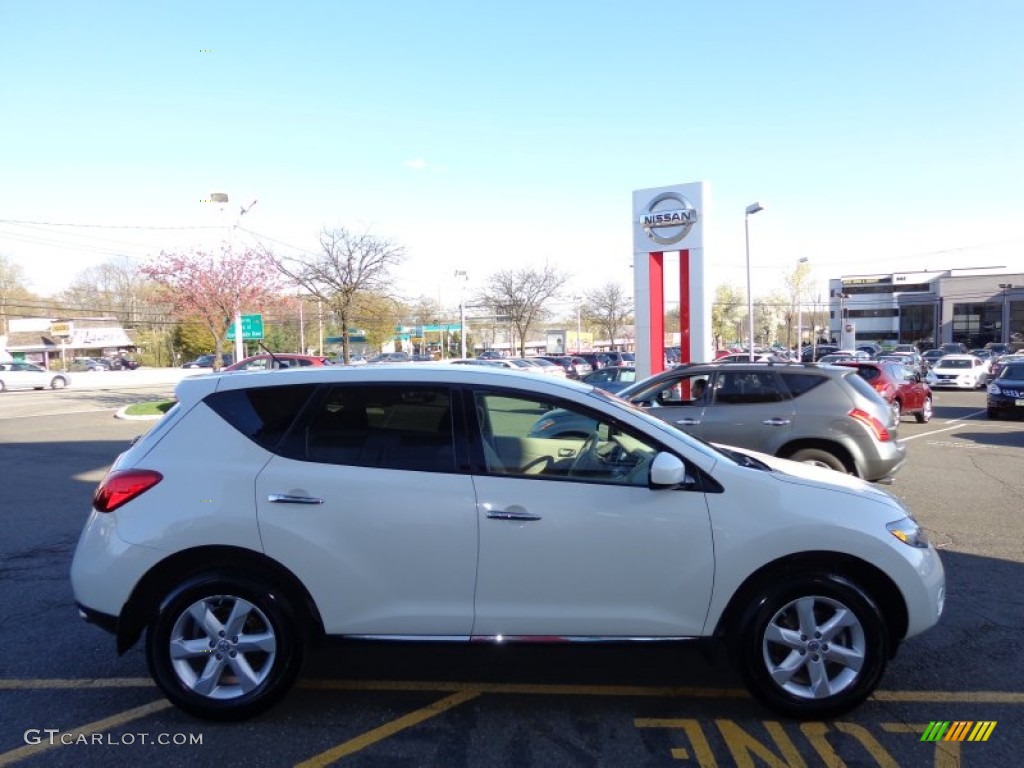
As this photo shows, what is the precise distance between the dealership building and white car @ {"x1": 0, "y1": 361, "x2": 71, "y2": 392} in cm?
7332

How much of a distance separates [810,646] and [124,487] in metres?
3.39

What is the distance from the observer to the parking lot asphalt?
10.2 ft

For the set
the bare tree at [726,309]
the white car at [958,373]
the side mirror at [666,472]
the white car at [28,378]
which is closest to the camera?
the side mirror at [666,472]

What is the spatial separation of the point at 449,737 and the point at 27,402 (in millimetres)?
33206

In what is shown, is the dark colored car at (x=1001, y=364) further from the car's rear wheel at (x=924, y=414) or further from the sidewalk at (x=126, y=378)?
the sidewalk at (x=126, y=378)

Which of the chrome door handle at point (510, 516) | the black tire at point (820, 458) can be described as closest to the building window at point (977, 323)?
the black tire at point (820, 458)

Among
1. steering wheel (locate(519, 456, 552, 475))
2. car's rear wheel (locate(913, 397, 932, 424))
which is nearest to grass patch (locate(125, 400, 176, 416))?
steering wheel (locate(519, 456, 552, 475))

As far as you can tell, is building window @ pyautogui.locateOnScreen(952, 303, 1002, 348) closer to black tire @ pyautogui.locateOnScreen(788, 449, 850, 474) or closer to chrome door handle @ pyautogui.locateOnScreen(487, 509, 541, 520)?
black tire @ pyautogui.locateOnScreen(788, 449, 850, 474)

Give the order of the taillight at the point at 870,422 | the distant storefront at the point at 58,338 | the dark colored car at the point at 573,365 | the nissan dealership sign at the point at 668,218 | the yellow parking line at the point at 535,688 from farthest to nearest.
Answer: the distant storefront at the point at 58,338, the dark colored car at the point at 573,365, the nissan dealership sign at the point at 668,218, the taillight at the point at 870,422, the yellow parking line at the point at 535,688

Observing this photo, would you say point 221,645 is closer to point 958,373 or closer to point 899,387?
point 899,387

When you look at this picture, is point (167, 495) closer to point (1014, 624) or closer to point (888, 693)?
point (888, 693)

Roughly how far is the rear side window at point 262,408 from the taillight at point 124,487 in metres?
0.44

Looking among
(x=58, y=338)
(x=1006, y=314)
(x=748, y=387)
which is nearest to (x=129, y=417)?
(x=748, y=387)

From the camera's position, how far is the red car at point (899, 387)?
15.2m
